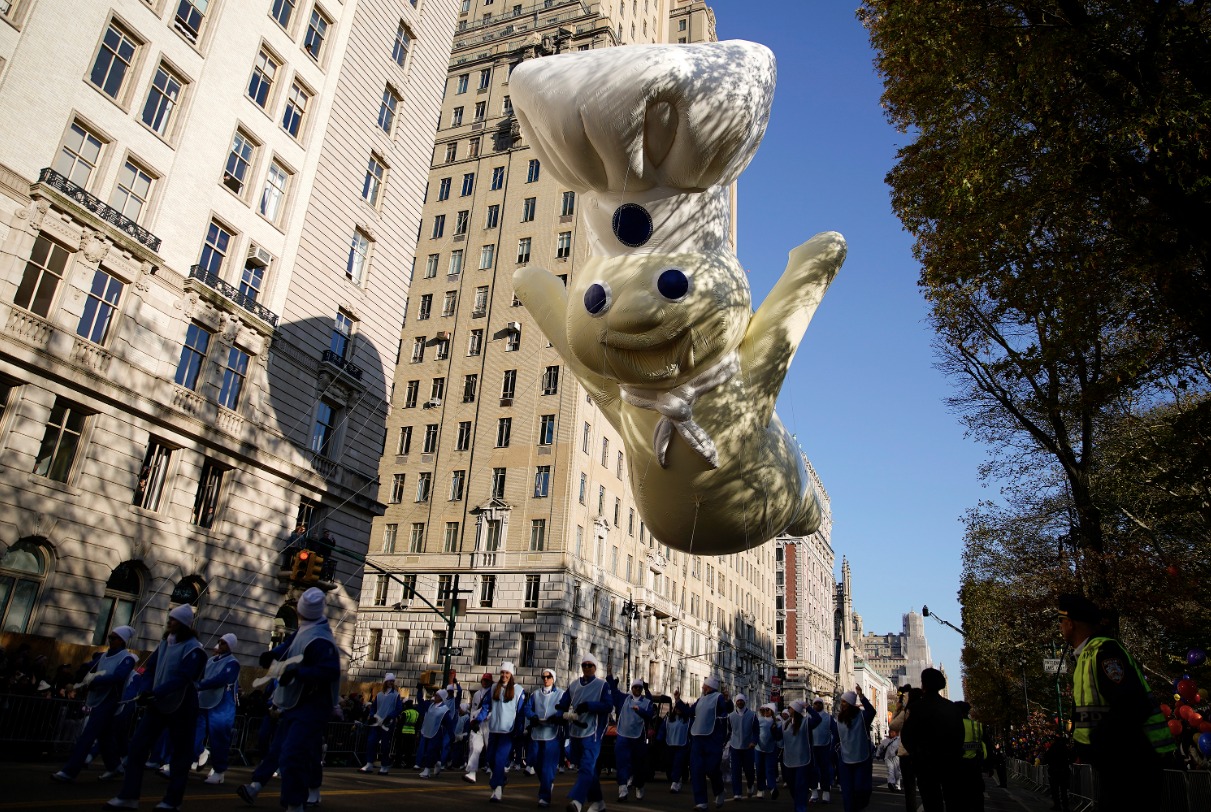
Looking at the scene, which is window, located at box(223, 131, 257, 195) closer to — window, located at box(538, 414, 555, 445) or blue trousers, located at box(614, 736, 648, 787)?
blue trousers, located at box(614, 736, 648, 787)

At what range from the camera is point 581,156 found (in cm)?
605

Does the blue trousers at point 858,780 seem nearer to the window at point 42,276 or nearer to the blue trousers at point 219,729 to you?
the blue trousers at point 219,729

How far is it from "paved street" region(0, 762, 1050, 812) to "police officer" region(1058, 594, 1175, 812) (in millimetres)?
6877

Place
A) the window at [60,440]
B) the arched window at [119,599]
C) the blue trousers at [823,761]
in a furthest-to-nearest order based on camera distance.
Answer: the arched window at [119,599]
the window at [60,440]
the blue trousers at [823,761]

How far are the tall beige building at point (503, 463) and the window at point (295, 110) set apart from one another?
14812 mm

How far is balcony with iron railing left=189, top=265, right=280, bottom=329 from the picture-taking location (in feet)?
73.7

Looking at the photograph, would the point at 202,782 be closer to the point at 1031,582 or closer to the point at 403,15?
the point at 1031,582

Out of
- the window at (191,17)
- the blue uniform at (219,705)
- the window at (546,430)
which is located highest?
the window at (191,17)

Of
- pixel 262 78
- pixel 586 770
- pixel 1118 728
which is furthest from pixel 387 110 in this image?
pixel 1118 728

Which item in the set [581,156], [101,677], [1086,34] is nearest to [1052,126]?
[1086,34]

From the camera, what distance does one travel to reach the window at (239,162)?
2422 cm

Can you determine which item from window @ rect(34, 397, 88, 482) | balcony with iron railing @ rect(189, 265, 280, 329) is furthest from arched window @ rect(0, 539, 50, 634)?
balcony with iron railing @ rect(189, 265, 280, 329)

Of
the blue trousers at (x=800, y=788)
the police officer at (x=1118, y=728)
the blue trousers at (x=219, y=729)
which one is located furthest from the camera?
the blue trousers at (x=800, y=788)

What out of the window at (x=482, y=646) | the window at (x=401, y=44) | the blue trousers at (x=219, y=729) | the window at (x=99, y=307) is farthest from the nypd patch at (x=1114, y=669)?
the window at (x=482, y=646)
